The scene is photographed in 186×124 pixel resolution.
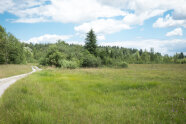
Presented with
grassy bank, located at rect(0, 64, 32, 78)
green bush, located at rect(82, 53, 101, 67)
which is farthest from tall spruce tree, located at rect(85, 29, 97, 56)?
grassy bank, located at rect(0, 64, 32, 78)

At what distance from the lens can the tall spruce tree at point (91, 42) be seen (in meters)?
46.3

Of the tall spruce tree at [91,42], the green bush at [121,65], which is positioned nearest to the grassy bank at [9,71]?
the tall spruce tree at [91,42]

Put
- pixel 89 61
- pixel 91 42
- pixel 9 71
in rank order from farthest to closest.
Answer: pixel 91 42, pixel 89 61, pixel 9 71

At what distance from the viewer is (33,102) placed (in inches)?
193

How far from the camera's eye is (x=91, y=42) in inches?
1836

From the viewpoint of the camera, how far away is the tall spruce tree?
46344 mm

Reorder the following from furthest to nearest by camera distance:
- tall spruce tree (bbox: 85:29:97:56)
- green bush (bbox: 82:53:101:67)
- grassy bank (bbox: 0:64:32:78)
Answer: tall spruce tree (bbox: 85:29:97:56) → green bush (bbox: 82:53:101:67) → grassy bank (bbox: 0:64:32:78)

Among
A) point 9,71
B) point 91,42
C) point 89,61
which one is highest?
point 91,42

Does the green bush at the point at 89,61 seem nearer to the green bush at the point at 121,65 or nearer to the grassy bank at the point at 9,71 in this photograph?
the green bush at the point at 121,65

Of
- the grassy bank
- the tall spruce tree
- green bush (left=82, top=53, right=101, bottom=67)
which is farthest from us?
the tall spruce tree

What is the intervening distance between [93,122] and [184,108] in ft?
12.3

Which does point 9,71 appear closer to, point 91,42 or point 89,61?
point 89,61

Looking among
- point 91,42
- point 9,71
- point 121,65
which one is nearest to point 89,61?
point 91,42

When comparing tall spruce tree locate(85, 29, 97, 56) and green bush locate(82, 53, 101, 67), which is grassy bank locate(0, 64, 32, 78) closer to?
green bush locate(82, 53, 101, 67)
